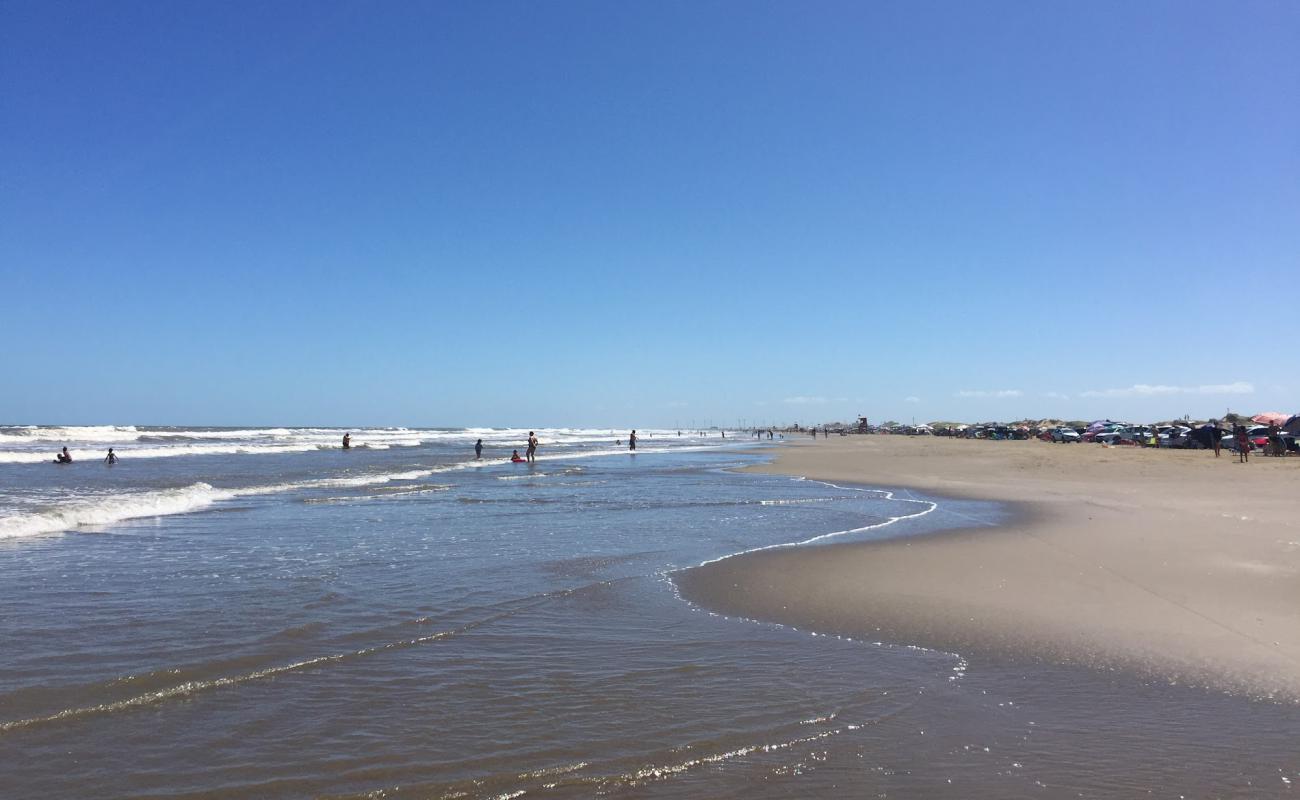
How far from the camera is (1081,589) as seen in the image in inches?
345

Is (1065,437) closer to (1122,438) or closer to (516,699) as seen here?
(1122,438)

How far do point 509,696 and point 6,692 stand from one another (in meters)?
3.64

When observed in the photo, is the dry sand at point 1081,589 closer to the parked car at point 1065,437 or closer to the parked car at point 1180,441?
the parked car at point 1180,441

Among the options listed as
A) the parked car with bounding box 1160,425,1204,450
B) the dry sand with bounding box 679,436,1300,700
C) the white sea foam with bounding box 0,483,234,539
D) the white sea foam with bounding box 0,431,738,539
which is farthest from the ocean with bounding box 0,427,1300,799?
the parked car with bounding box 1160,425,1204,450

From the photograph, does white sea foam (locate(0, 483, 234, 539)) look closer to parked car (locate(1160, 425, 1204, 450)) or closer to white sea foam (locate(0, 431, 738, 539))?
white sea foam (locate(0, 431, 738, 539))

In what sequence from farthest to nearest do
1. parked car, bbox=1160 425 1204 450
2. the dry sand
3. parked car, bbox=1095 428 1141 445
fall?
parked car, bbox=1095 428 1141 445
parked car, bbox=1160 425 1204 450
the dry sand

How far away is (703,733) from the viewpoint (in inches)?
186

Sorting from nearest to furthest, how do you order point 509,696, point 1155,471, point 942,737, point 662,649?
1. point 942,737
2. point 509,696
3. point 662,649
4. point 1155,471

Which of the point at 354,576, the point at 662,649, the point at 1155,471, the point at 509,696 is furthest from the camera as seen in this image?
the point at 1155,471

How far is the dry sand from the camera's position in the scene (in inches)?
252

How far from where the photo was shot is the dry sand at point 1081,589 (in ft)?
21.0

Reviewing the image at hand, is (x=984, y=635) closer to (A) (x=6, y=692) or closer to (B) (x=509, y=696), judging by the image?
(B) (x=509, y=696)

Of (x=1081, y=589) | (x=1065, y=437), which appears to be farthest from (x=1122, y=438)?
(x=1081, y=589)

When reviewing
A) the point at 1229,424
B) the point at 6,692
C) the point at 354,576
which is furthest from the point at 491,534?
the point at 1229,424
